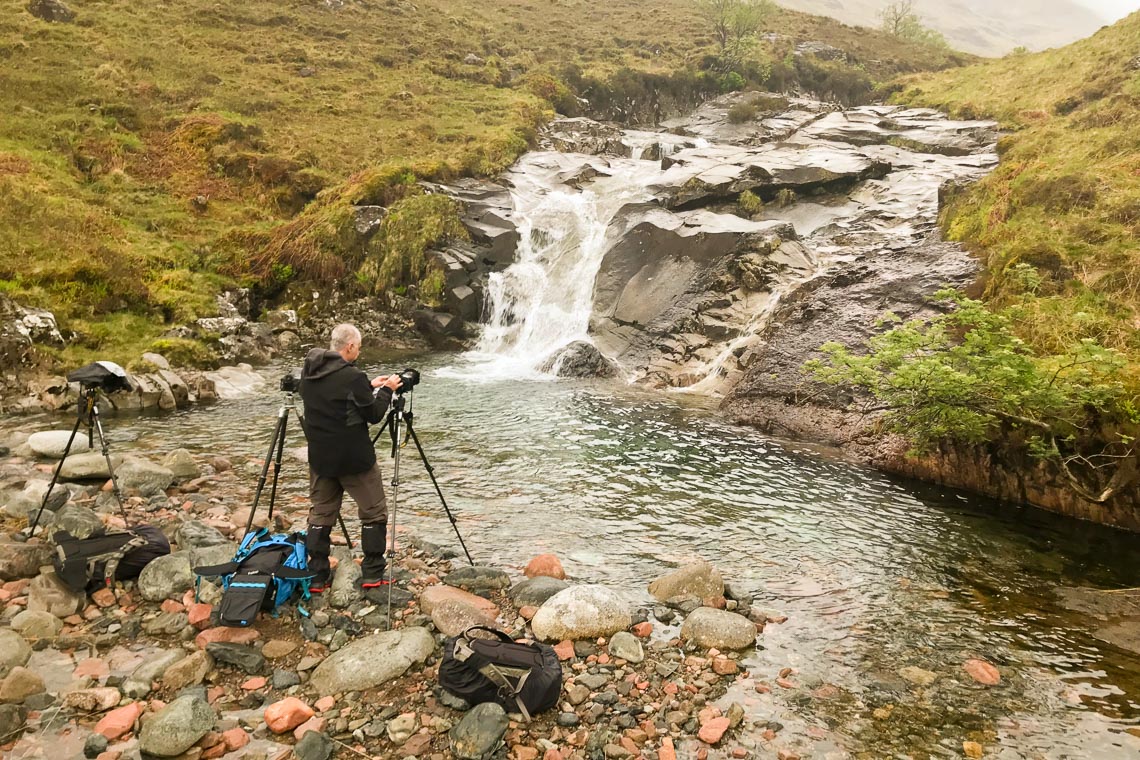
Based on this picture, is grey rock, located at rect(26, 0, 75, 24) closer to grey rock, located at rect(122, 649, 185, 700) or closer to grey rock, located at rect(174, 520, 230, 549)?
grey rock, located at rect(174, 520, 230, 549)

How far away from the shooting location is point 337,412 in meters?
6.40

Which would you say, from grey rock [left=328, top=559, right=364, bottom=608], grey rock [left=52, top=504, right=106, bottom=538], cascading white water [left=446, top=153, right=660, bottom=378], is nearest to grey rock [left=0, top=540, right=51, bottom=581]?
grey rock [left=52, top=504, right=106, bottom=538]

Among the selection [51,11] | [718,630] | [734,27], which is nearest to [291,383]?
[718,630]

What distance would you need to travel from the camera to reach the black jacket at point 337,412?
636 centimetres

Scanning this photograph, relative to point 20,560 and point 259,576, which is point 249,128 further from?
point 259,576

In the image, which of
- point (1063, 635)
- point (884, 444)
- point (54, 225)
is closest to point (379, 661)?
point (1063, 635)

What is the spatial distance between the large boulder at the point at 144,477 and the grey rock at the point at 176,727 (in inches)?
257

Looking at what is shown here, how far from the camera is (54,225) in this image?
21312 mm

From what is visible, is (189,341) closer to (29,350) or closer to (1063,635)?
(29,350)

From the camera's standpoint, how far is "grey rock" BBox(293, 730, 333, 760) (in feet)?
14.7

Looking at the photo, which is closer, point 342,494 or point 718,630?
point 718,630

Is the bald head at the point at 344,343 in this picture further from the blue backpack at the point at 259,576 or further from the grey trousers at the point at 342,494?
the blue backpack at the point at 259,576

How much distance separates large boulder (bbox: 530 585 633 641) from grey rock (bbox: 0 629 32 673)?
460 cm

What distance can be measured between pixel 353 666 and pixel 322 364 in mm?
3027
